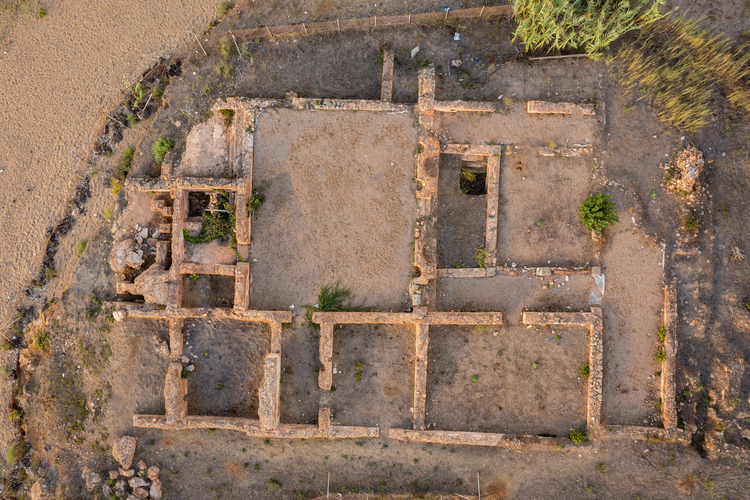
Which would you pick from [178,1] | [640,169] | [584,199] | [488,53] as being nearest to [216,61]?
[178,1]

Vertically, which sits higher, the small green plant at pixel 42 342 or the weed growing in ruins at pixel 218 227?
the weed growing in ruins at pixel 218 227

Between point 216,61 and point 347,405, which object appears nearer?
point 347,405

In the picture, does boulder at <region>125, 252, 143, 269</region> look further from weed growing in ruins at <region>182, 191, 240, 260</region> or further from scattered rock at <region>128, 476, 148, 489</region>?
scattered rock at <region>128, 476, 148, 489</region>

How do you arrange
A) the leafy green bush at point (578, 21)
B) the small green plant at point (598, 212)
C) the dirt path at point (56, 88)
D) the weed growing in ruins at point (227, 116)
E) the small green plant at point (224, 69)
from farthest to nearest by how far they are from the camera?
the dirt path at point (56, 88) < the small green plant at point (224, 69) < the weed growing in ruins at point (227, 116) < the small green plant at point (598, 212) < the leafy green bush at point (578, 21)

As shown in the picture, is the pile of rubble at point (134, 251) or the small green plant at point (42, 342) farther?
the small green plant at point (42, 342)

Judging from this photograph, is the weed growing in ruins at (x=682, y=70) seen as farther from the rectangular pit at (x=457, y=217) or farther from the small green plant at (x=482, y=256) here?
the small green plant at (x=482, y=256)

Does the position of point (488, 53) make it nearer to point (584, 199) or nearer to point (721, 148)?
point (584, 199)

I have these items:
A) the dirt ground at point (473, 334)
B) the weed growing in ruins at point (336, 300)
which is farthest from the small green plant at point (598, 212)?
the weed growing in ruins at point (336, 300)
